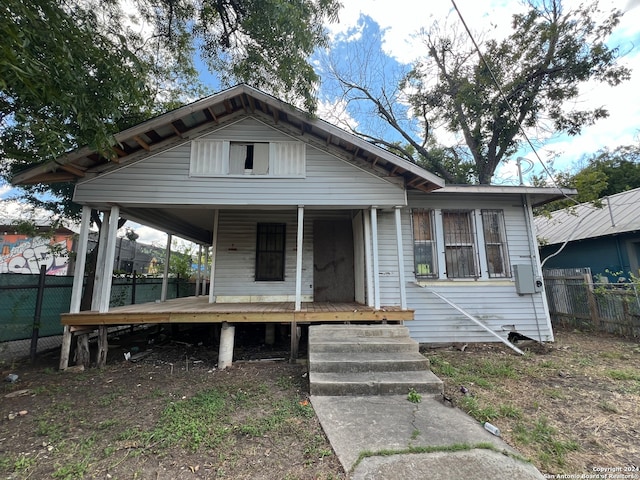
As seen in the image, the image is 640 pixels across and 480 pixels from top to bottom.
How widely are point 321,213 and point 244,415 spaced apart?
5.22 meters

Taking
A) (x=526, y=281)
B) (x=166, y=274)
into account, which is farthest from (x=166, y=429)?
(x=526, y=281)

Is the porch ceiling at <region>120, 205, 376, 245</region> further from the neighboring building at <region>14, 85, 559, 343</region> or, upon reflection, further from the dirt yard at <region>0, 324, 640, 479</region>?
the dirt yard at <region>0, 324, 640, 479</region>

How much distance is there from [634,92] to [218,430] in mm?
15007

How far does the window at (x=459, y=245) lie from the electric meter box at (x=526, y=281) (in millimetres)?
903

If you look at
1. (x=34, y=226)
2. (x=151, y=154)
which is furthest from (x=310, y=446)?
(x=34, y=226)

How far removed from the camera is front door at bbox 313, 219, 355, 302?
738cm

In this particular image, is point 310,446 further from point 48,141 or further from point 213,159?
point 213,159

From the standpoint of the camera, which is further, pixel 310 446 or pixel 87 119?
pixel 87 119

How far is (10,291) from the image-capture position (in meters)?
5.16

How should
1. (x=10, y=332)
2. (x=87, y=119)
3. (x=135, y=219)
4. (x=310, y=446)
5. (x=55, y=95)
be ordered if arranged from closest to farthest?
(x=310, y=446) → (x=55, y=95) → (x=87, y=119) → (x=10, y=332) → (x=135, y=219)

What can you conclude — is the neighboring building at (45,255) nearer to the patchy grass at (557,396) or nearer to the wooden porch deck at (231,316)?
the wooden porch deck at (231,316)

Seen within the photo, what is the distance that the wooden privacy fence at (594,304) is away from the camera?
6613 mm

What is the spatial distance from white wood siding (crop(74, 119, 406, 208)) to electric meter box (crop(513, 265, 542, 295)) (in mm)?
3283

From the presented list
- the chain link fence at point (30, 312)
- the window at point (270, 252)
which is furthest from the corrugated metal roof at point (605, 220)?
the chain link fence at point (30, 312)
